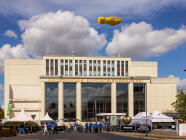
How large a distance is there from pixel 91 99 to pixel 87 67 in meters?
8.96

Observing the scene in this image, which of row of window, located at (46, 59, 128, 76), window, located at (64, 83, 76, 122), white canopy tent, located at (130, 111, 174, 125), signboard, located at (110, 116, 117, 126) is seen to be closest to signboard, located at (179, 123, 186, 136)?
white canopy tent, located at (130, 111, 174, 125)

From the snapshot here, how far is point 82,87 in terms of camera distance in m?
79.1

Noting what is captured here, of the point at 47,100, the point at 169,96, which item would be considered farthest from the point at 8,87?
the point at 169,96

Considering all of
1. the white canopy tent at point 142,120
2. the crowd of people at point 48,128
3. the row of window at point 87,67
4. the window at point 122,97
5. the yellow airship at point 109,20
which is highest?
the yellow airship at point 109,20

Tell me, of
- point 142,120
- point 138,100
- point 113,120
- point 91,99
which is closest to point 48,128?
point 142,120

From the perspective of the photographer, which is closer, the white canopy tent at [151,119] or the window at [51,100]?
the white canopy tent at [151,119]

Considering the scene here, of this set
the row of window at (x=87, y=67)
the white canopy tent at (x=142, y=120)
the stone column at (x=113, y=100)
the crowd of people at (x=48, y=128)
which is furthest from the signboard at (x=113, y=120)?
the row of window at (x=87, y=67)

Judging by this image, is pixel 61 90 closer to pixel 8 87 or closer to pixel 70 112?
pixel 70 112

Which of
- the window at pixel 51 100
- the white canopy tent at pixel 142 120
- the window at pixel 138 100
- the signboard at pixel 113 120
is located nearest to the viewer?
the white canopy tent at pixel 142 120

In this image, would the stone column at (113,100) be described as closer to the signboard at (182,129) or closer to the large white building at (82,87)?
the large white building at (82,87)

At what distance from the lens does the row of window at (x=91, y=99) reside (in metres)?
77.2

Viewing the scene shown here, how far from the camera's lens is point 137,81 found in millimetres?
80625

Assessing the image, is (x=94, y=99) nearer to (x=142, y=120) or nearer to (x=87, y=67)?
(x=87, y=67)

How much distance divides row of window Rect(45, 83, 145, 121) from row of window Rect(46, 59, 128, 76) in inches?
162
